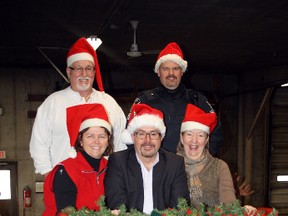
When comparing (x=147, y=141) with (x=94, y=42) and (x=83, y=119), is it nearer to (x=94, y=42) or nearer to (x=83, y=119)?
(x=83, y=119)

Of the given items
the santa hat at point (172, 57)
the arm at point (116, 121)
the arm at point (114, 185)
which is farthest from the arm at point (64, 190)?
the santa hat at point (172, 57)

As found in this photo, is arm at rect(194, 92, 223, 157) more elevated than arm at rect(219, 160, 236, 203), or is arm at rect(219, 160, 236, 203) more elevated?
arm at rect(194, 92, 223, 157)

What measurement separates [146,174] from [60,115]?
1032 mm

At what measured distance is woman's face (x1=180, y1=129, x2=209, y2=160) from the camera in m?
2.87

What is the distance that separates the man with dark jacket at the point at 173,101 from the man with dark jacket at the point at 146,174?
1.84ft

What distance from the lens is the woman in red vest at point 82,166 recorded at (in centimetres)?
241

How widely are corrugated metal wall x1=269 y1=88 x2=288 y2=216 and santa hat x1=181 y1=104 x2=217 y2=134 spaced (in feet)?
21.9

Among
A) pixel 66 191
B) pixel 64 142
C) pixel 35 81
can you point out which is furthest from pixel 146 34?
pixel 35 81

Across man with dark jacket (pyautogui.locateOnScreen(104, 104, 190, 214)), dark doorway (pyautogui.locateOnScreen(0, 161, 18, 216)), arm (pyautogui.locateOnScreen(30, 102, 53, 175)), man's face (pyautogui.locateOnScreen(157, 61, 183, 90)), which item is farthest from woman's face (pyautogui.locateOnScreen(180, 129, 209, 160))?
dark doorway (pyautogui.locateOnScreen(0, 161, 18, 216))

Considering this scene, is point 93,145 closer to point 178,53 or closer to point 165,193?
point 165,193

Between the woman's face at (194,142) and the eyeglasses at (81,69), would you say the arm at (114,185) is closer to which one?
the woman's face at (194,142)

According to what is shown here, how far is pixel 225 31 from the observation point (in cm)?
510

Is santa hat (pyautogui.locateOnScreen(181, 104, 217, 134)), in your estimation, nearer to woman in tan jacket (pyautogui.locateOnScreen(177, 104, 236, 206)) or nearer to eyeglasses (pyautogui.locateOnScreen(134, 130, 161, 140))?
woman in tan jacket (pyautogui.locateOnScreen(177, 104, 236, 206))

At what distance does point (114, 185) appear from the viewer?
98.6 inches
